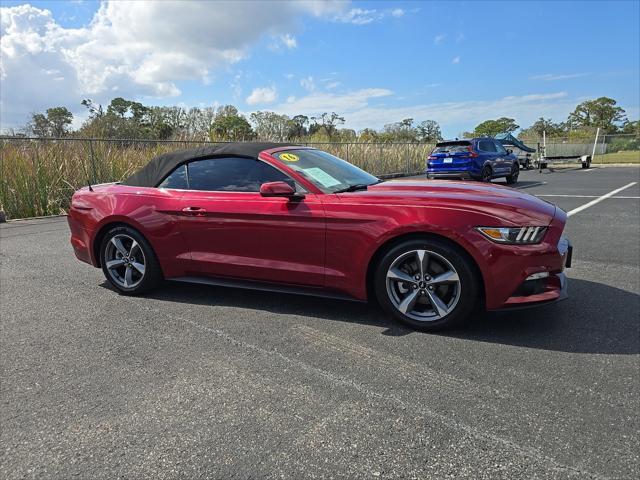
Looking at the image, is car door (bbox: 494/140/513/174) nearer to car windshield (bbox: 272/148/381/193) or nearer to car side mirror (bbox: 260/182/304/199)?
car windshield (bbox: 272/148/381/193)

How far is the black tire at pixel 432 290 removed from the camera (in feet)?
10.9

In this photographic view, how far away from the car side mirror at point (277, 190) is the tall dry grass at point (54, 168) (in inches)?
361

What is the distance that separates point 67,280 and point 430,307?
13.1ft

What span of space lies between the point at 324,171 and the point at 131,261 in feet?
6.89

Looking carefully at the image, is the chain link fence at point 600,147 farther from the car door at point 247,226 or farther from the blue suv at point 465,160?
the car door at point 247,226

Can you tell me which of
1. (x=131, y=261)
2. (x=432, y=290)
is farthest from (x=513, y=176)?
(x=131, y=261)

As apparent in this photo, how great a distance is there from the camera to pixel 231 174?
166 inches

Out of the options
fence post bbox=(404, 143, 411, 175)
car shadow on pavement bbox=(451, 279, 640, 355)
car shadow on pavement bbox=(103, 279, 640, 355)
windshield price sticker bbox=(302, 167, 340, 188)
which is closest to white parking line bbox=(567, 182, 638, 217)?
car shadow on pavement bbox=(103, 279, 640, 355)

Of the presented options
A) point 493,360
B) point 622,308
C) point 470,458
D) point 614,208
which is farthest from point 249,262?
point 614,208

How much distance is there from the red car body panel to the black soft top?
14cm

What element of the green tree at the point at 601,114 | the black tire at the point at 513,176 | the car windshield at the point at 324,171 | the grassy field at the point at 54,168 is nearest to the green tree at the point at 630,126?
the green tree at the point at 601,114

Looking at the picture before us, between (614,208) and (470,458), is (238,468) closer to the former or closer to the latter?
(470,458)

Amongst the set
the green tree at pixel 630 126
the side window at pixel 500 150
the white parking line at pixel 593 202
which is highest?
the green tree at pixel 630 126

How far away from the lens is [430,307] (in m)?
3.55
